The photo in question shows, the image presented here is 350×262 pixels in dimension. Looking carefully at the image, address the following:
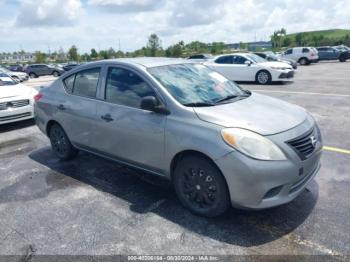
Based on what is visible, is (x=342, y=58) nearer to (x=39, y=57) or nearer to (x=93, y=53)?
(x=93, y=53)

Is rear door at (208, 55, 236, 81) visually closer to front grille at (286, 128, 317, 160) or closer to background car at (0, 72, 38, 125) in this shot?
background car at (0, 72, 38, 125)

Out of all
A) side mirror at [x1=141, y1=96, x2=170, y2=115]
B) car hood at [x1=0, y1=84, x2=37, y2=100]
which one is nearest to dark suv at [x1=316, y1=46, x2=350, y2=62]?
car hood at [x1=0, y1=84, x2=37, y2=100]

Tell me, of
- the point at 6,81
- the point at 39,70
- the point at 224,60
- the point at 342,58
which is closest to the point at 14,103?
the point at 6,81

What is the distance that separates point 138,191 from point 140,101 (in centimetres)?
116

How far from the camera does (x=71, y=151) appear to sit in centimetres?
523

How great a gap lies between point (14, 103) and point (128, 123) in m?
5.14

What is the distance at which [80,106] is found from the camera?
15.3ft

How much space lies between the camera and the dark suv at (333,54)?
3234 cm

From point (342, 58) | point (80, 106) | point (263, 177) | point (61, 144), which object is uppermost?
point (342, 58)

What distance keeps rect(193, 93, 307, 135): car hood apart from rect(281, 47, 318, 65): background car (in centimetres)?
2803

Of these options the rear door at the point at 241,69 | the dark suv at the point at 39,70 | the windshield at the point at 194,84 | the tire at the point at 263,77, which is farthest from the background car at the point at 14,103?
the dark suv at the point at 39,70

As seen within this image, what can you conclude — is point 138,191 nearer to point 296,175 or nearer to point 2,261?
point 2,261

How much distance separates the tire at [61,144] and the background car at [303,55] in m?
27.7

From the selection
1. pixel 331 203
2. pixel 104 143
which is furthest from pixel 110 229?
pixel 331 203
